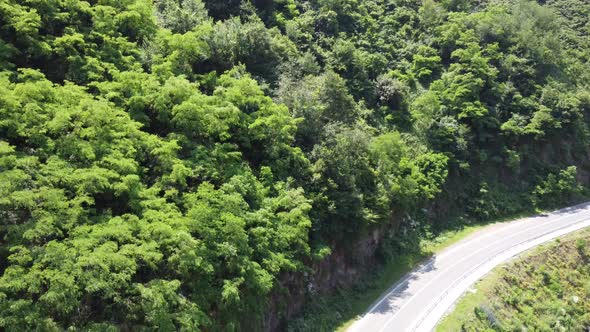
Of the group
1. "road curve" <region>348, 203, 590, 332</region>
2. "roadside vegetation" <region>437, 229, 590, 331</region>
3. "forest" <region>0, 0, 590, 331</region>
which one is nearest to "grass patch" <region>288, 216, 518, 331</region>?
"road curve" <region>348, 203, 590, 332</region>

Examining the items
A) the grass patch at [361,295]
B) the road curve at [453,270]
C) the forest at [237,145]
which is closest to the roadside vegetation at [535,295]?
the road curve at [453,270]

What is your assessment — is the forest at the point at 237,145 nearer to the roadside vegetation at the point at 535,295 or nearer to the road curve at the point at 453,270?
the road curve at the point at 453,270

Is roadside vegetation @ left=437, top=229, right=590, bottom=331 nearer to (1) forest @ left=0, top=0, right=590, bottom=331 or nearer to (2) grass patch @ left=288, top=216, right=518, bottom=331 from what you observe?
(2) grass patch @ left=288, top=216, right=518, bottom=331

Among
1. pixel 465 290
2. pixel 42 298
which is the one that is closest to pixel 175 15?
pixel 42 298

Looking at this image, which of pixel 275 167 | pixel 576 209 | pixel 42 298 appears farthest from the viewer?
pixel 576 209

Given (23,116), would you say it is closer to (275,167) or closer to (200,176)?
(200,176)

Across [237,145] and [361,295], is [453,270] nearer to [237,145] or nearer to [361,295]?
[361,295]
